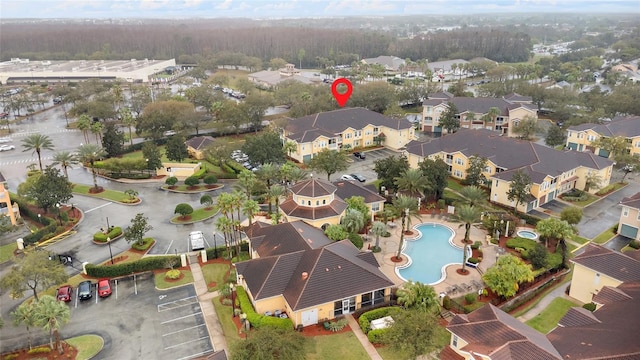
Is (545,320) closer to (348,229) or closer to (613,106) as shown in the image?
(348,229)

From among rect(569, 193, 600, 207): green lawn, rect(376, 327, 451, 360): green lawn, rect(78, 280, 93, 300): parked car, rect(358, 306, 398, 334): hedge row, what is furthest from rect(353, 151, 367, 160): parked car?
rect(78, 280, 93, 300): parked car

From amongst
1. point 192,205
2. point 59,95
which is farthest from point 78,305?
point 59,95

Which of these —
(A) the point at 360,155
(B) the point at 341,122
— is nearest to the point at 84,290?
(A) the point at 360,155

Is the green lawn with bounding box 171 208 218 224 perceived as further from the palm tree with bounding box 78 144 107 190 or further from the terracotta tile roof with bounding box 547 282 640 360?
the terracotta tile roof with bounding box 547 282 640 360

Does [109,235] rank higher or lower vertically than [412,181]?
lower

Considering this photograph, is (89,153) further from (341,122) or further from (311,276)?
(311,276)

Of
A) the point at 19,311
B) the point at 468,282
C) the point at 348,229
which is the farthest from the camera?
the point at 348,229
